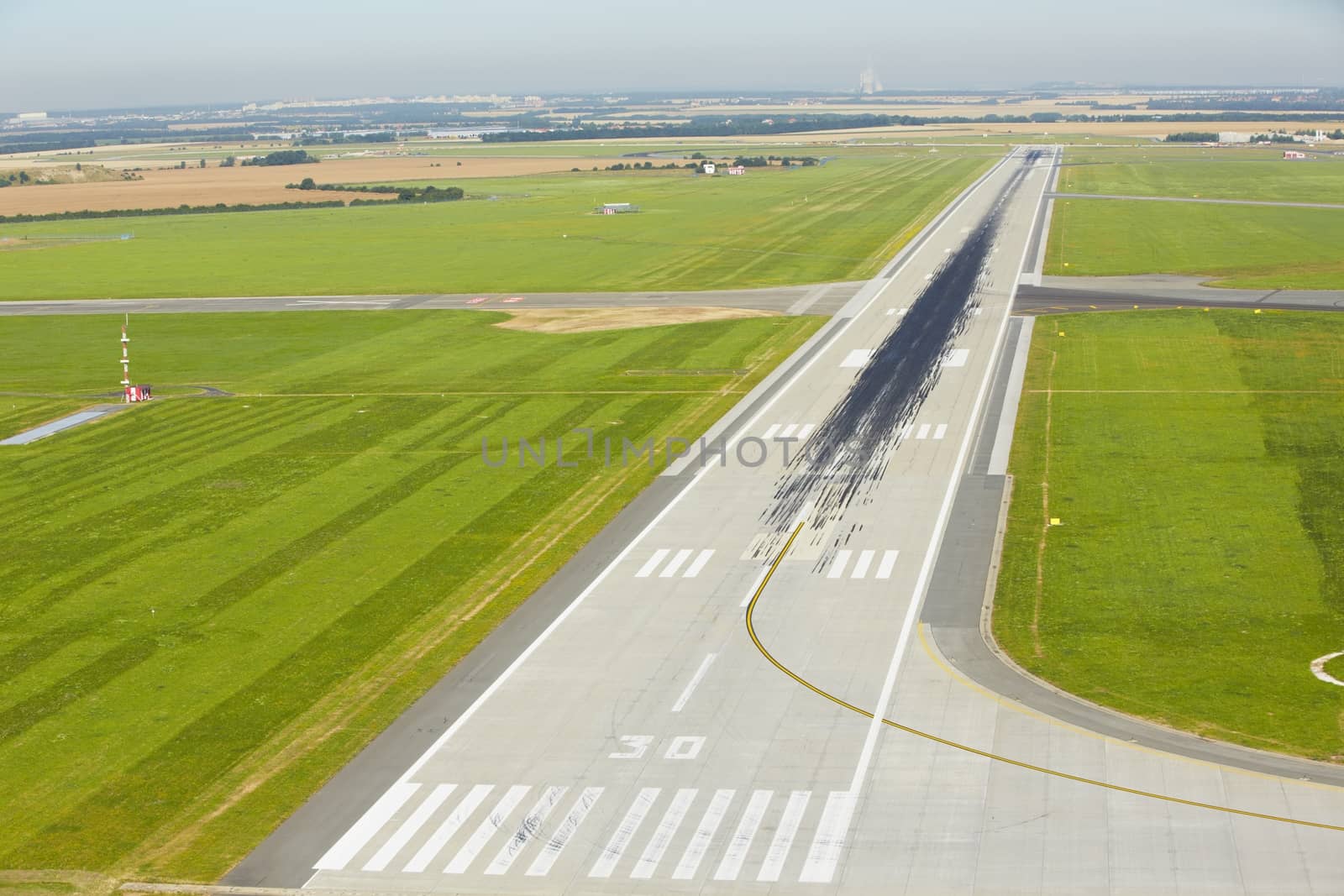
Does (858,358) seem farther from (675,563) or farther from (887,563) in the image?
(675,563)

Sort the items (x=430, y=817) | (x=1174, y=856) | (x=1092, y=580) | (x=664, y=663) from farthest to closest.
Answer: (x=1092, y=580)
(x=664, y=663)
(x=430, y=817)
(x=1174, y=856)

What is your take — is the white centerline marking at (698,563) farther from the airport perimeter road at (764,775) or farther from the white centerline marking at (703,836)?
the white centerline marking at (703,836)

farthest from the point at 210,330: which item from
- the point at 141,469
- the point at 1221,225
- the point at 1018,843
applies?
the point at 1221,225

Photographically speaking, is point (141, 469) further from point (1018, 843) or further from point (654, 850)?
point (1018, 843)

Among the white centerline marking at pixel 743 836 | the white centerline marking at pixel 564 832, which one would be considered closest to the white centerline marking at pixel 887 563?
the white centerline marking at pixel 743 836

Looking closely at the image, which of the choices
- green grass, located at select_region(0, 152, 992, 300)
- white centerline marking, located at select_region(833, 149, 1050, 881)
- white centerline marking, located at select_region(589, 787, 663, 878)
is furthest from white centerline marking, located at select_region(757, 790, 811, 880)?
green grass, located at select_region(0, 152, 992, 300)

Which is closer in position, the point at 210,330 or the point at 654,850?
the point at 654,850
